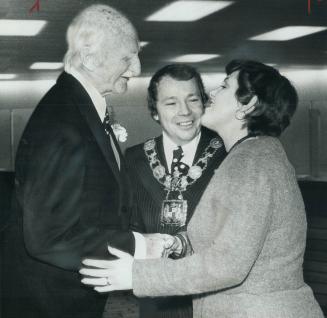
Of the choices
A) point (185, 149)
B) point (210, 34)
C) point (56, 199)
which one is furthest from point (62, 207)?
point (210, 34)

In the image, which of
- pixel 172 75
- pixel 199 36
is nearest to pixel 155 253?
pixel 172 75

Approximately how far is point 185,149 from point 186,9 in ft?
7.69

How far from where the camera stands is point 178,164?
6.30 feet

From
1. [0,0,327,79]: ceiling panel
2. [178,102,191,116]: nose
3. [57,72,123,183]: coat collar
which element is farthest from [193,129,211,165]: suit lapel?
[0,0,327,79]: ceiling panel

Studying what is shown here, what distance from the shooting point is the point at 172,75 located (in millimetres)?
1979

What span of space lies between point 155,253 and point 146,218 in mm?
469

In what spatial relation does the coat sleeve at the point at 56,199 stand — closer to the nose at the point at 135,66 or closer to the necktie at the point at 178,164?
the nose at the point at 135,66

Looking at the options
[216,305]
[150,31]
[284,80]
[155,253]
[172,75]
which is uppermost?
[150,31]

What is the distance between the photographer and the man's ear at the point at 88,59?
1.37 m

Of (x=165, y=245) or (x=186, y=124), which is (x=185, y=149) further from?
(x=165, y=245)

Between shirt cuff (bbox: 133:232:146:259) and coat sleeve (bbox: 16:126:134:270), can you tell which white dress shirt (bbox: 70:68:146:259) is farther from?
coat sleeve (bbox: 16:126:134:270)

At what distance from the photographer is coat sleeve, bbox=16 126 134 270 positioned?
1.17m

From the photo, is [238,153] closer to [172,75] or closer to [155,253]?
[155,253]

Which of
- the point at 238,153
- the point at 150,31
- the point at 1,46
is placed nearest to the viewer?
the point at 238,153
